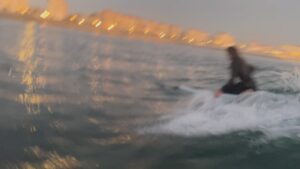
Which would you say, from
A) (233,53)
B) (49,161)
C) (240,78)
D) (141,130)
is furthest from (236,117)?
(49,161)

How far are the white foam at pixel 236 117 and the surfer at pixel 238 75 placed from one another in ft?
1.40

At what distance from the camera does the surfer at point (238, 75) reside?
65.2 ft

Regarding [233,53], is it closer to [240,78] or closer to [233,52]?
[233,52]

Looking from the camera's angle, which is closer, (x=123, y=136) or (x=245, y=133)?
(x=123, y=136)

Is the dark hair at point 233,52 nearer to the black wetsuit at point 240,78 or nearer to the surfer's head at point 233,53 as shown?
the surfer's head at point 233,53

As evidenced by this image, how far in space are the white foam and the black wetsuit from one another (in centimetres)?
43

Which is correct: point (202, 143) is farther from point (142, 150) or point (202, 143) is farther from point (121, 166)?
point (121, 166)

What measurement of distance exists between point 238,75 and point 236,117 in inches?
126

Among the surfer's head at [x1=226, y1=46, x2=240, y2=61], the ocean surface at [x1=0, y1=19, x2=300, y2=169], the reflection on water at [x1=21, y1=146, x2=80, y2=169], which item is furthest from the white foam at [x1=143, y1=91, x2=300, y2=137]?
the reflection on water at [x1=21, y1=146, x2=80, y2=169]

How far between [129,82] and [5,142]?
19.1 metres

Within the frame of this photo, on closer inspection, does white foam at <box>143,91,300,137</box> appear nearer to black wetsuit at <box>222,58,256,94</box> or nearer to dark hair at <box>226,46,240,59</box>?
black wetsuit at <box>222,58,256,94</box>

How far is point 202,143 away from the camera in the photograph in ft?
46.1

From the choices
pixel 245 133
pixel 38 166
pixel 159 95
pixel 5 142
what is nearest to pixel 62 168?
pixel 38 166

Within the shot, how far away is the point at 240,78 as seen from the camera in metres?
20.1
